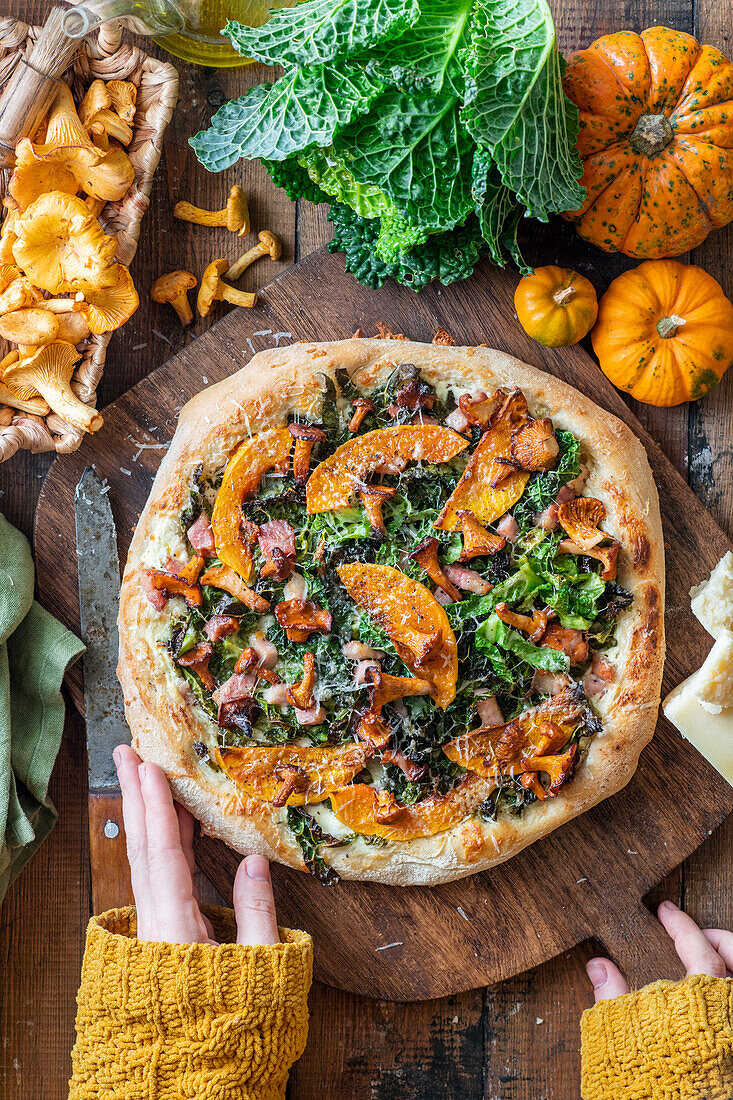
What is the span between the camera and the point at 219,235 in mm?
3848

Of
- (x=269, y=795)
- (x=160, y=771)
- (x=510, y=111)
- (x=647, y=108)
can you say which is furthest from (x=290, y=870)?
(x=647, y=108)

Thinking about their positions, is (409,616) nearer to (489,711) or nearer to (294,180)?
(489,711)

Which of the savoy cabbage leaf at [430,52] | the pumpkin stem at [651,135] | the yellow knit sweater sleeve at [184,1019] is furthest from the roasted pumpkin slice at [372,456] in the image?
the yellow knit sweater sleeve at [184,1019]

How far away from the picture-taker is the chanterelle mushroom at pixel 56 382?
346 cm

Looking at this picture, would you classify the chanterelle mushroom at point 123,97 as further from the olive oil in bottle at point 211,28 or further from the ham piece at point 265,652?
the ham piece at point 265,652

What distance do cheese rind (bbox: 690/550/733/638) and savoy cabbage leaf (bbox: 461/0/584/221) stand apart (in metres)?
1.74

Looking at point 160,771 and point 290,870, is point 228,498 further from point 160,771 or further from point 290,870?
point 290,870

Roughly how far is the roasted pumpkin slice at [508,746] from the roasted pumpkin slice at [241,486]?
1.11 m

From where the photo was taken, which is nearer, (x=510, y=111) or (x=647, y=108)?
(x=510, y=111)

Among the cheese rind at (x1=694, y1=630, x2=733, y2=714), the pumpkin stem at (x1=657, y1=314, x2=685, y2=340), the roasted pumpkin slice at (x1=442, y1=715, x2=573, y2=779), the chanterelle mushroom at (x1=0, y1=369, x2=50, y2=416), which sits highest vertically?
the chanterelle mushroom at (x1=0, y1=369, x2=50, y2=416)

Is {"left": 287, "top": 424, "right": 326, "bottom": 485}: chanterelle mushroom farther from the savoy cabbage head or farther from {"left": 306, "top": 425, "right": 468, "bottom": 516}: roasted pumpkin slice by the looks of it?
the savoy cabbage head

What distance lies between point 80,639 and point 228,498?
0.93m

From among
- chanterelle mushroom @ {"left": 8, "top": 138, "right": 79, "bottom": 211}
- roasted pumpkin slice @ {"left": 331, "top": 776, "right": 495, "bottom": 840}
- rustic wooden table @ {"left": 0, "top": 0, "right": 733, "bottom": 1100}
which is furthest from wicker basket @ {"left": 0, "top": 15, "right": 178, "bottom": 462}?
roasted pumpkin slice @ {"left": 331, "top": 776, "right": 495, "bottom": 840}

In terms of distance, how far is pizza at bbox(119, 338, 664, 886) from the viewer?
3.43 meters
